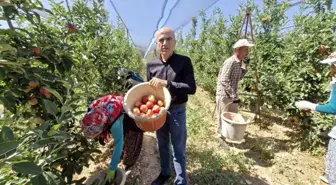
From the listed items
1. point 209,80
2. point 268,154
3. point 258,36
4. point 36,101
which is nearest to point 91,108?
point 36,101

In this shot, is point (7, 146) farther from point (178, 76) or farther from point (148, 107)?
point (178, 76)

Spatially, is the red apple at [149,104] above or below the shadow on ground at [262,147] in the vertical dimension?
above

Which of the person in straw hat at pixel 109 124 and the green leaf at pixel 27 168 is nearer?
the green leaf at pixel 27 168

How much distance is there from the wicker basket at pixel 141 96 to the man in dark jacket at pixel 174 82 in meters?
0.08

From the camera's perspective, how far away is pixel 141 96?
5.73ft

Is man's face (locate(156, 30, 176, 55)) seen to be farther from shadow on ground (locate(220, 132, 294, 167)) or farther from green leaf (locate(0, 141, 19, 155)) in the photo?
shadow on ground (locate(220, 132, 294, 167))

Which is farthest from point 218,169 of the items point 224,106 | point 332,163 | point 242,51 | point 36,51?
point 36,51

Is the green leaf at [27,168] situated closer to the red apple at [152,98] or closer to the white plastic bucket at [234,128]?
the red apple at [152,98]

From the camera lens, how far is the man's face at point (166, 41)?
1598 millimetres

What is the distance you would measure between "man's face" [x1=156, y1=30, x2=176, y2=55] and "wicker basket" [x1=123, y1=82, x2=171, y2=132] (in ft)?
1.01

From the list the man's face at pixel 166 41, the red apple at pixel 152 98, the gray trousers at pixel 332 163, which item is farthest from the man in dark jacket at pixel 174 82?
the gray trousers at pixel 332 163

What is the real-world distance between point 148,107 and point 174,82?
282 millimetres

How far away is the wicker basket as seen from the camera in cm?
143

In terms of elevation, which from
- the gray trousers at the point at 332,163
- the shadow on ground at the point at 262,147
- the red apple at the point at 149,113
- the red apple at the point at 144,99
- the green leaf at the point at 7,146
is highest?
the green leaf at the point at 7,146
